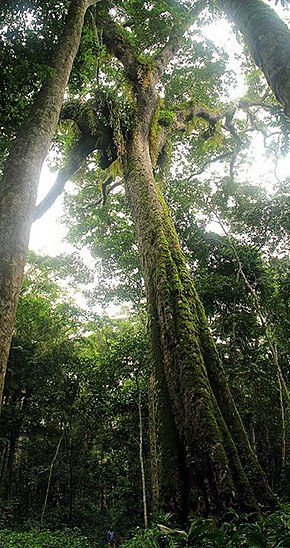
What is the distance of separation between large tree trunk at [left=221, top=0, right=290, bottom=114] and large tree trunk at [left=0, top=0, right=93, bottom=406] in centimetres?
208

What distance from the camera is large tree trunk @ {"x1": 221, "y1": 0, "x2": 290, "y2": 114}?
2768 millimetres

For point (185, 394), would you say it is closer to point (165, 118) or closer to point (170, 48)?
point (165, 118)

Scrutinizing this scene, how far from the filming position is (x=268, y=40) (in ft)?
10.1

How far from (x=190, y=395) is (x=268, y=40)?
3.27m

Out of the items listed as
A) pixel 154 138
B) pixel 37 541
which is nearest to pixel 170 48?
pixel 154 138

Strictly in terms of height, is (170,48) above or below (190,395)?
above

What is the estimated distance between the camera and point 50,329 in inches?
558

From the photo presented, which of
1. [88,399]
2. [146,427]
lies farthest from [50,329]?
[146,427]

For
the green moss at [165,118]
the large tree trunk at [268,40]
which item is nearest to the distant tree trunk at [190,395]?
the large tree trunk at [268,40]

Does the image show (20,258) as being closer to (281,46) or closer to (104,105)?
(281,46)

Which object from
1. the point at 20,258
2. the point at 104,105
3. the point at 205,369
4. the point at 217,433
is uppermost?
the point at 104,105

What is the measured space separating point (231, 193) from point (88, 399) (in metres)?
9.04

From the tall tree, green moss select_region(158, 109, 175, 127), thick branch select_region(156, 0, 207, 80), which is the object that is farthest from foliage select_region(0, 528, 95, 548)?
thick branch select_region(156, 0, 207, 80)

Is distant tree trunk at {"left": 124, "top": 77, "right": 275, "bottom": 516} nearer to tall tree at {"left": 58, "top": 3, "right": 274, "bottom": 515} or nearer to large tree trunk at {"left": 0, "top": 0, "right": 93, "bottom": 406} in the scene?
tall tree at {"left": 58, "top": 3, "right": 274, "bottom": 515}
